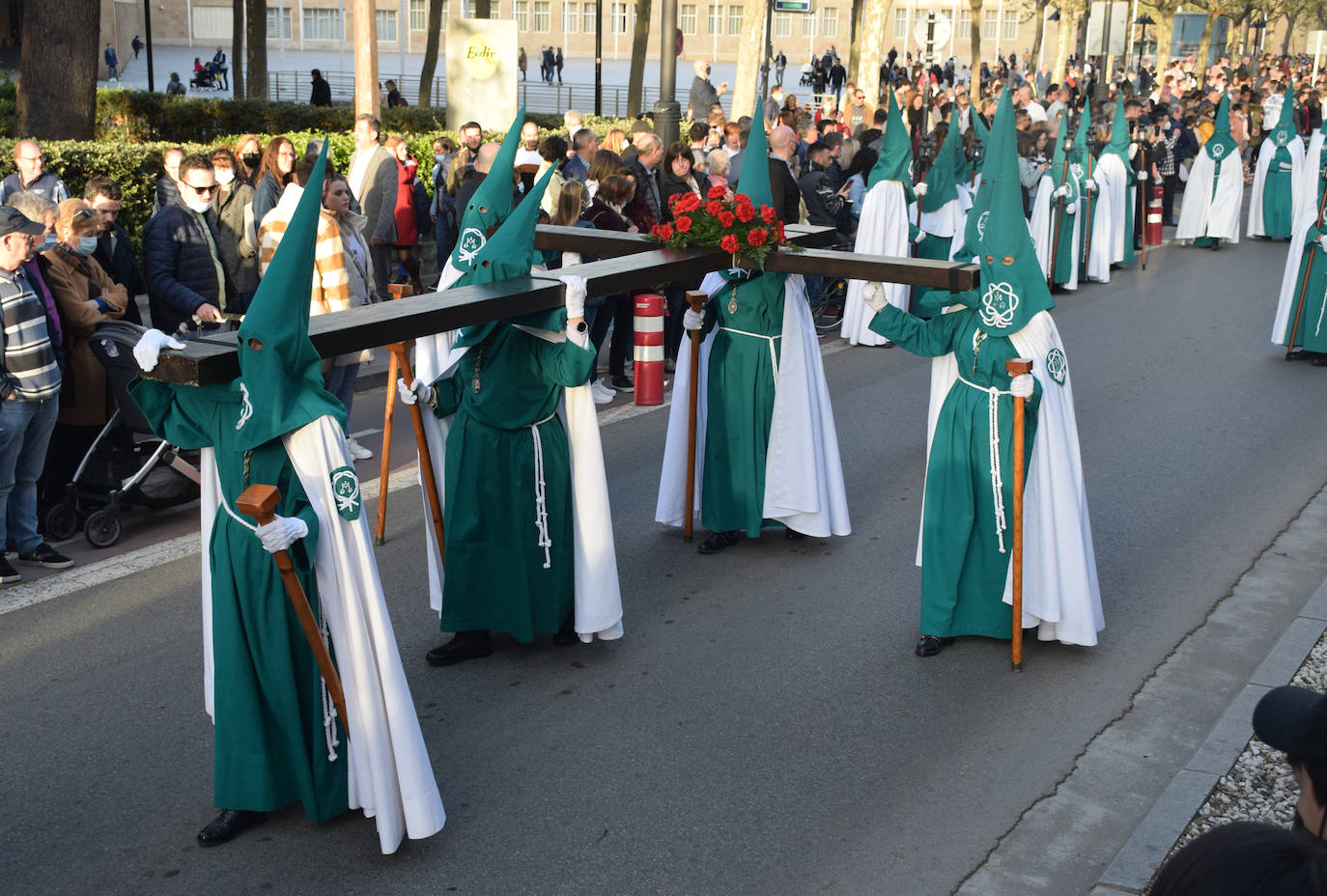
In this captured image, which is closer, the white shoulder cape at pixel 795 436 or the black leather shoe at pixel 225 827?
the black leather shoe at pixel 225 827

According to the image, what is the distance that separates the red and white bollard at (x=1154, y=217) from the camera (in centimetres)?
2047

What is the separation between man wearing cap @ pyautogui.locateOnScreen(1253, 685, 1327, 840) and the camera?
7.75 feet

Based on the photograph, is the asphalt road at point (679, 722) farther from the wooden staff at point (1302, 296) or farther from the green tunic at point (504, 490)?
the wooden staff at point (1302, 296)

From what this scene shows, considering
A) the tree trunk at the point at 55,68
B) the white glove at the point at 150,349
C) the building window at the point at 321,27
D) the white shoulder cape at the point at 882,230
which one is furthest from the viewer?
the building window at the point at 321,27

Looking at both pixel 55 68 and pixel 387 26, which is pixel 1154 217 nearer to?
pixel 55 68

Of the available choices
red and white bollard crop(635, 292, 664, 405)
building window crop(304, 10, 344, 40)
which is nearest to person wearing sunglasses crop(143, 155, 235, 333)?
red and white bollard crop(635, 292, 664, 405)

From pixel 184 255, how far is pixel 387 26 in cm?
7292

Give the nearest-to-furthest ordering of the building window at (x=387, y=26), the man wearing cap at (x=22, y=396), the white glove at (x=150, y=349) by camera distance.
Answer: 1. the white glove at (x=150, y=349)
2. the man wearing cap at (x=22, y=396)
3. the building window at (x=387, y=26)

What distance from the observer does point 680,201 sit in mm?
7527

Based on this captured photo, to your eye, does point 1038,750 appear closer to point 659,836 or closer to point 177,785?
point 659,836

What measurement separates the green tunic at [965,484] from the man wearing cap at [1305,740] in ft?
13.0

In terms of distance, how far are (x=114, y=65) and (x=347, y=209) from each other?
47426mm

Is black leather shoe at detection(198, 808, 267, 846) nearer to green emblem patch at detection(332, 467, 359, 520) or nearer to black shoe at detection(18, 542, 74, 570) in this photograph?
green emblem patch at detection(332, 467, 359, 520)

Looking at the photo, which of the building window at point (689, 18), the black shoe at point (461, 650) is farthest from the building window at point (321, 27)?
the black shoe at point (461, 650)
